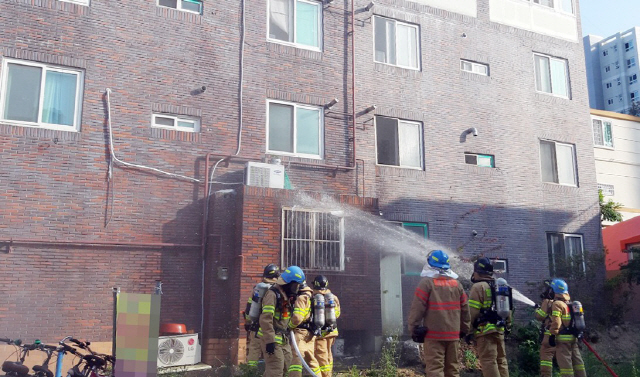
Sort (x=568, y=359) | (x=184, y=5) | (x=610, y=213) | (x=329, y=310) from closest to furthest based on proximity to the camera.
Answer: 1. (x=329, y=310)
2. (x=568, y=359)
3. (x=184, y=5)
4. (x=610, y=213)

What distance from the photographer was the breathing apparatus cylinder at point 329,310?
344 inches

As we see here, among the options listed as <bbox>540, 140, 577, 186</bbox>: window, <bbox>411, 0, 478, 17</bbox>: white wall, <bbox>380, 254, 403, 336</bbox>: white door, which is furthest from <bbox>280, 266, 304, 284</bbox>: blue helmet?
<bbox>540, 140, 577, 186</bbox>: window

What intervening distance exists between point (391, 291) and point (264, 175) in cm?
400

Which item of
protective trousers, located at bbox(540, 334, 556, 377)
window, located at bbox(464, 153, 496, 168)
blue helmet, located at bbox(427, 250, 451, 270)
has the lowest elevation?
protective trousers, located at bbox(540, 334, 556, 377)

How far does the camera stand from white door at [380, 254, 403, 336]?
1309 cm

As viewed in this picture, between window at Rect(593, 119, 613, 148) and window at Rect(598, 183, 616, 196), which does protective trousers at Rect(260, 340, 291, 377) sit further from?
window at Rect(593, 119, 613, 148)

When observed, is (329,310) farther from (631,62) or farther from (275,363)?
(631,62)

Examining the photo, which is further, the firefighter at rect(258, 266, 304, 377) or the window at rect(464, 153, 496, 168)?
the window at rect(464, 153, 496, 168)

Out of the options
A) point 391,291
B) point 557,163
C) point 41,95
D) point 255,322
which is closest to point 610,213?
point 557,163

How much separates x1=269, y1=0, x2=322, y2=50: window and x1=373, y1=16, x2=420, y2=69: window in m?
1.74

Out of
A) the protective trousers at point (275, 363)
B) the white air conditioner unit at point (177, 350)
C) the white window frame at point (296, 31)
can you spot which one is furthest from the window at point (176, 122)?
the protective trousers at point (275, 363)

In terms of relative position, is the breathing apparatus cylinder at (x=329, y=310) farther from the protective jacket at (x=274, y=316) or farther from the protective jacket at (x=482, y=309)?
the protective jacket at (x=482, y=309)

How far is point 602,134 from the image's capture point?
73.9 feet

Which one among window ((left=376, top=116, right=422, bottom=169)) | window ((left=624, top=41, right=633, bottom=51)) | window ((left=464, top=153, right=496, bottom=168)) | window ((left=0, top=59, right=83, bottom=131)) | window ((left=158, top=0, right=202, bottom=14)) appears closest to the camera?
window ((left=0, top=59, right=83, bottom=131))
